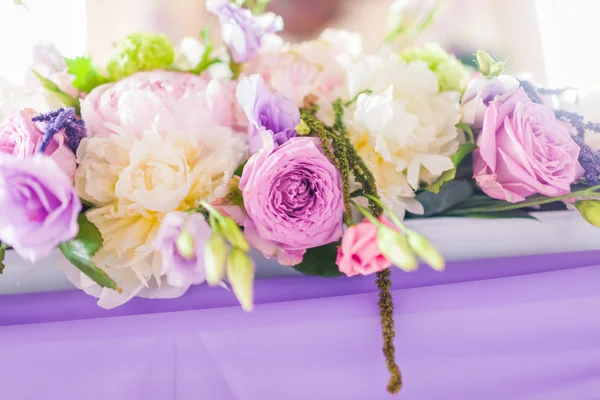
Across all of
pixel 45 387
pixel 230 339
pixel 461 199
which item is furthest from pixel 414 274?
pixel 45 387

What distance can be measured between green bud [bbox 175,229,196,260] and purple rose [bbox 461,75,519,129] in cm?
35

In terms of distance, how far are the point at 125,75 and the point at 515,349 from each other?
1.74ft

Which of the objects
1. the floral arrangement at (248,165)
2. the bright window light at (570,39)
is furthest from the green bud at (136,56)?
the bright window light at (570,39)

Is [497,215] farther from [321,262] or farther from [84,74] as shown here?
[84,74]

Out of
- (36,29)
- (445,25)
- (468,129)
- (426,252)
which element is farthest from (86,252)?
(445,25)

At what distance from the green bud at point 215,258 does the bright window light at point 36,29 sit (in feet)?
1.48

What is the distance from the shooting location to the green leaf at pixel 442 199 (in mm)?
526

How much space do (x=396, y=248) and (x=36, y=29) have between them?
2.81 ft

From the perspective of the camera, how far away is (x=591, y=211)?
1.64ft

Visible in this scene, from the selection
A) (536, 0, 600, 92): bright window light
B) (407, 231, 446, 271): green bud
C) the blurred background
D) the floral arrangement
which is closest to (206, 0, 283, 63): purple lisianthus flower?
the floral arrangement

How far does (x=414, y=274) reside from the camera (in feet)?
1.69

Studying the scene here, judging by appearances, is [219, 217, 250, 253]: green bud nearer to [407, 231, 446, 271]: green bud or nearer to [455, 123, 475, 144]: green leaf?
[407, 231, 446, 271]: green bud

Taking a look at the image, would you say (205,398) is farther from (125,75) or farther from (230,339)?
(125,75)

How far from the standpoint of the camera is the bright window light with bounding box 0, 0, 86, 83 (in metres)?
0.83
